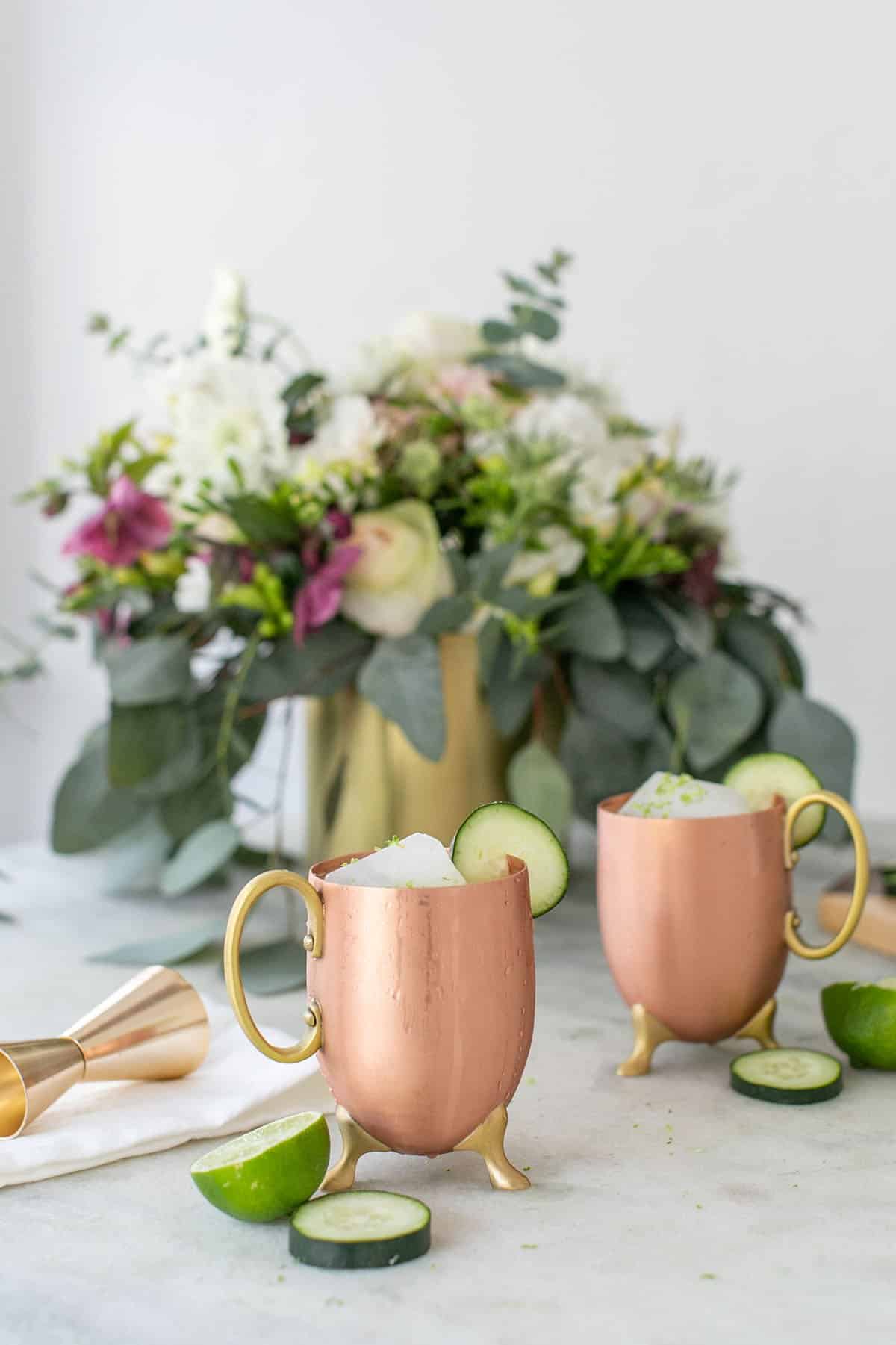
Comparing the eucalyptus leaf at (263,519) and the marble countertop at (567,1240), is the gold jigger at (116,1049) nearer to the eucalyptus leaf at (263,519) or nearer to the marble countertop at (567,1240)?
the marble countertop at (567,1240)

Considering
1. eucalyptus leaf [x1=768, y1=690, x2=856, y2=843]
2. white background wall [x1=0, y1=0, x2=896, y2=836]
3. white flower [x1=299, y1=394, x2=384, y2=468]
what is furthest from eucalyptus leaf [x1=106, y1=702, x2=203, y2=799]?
white background wall [x1=0, y1=0, x2=896, y2=836]

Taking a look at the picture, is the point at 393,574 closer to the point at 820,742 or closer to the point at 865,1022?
the point at 820,742

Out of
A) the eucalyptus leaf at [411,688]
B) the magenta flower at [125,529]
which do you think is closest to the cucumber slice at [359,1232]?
the eucalyptus leaf at [411,688]

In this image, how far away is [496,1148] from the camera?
555 millimetres

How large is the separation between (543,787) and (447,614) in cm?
14

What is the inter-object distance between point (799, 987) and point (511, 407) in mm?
478

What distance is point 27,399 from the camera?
2.24m

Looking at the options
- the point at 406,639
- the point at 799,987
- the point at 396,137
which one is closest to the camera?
the point at 799,987

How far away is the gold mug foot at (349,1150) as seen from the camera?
1.80 feet

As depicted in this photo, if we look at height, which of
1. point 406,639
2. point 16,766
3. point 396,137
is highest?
point 396,137

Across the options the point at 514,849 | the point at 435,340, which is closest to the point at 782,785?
the point at 514,849

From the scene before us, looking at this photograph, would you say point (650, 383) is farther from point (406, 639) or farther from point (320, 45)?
point (406, 639)

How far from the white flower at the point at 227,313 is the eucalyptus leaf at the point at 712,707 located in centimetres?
44

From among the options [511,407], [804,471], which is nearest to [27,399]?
[804,471]
